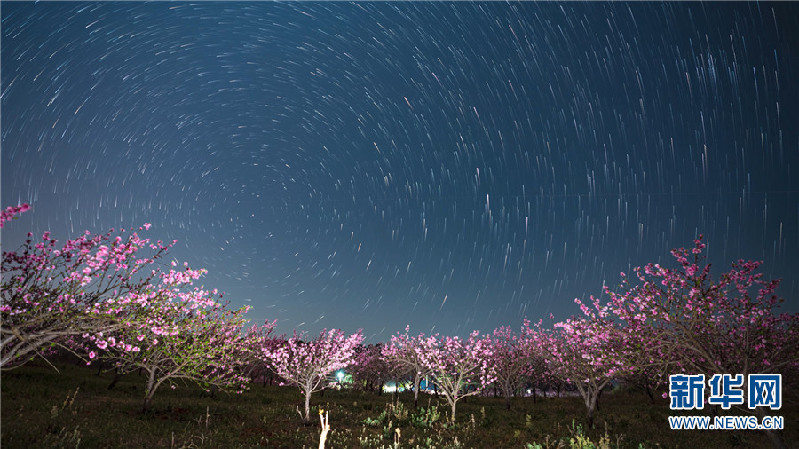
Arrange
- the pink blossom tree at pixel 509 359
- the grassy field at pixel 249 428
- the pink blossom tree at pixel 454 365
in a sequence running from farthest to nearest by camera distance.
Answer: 1. the pink blossom tree at pixel 509 359
2. the pink blossom tree at pixel 454 365
3. the grassy field at pixel 249 428

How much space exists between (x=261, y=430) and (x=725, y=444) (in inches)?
1004

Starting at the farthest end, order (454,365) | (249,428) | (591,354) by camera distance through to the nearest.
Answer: (454,365) < (591,354) < (249,428)

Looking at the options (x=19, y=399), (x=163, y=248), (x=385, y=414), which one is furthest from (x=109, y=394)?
(x=163, y=248)

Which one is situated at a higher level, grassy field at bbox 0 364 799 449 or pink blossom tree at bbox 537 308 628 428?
pink blossom tree at bbox 537 308 628 428

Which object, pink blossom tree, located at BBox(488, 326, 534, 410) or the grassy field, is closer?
the grassy field

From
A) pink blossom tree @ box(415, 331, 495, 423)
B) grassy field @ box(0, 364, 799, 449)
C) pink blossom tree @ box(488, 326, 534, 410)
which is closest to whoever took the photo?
grassy field @ box(0, 364, 799, 449)

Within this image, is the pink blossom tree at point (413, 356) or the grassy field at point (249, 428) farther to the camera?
the pink blossom tree at point (413, 356)

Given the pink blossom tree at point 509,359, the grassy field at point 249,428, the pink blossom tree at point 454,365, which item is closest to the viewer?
the grassy field at point 249,428

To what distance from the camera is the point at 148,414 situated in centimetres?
2092

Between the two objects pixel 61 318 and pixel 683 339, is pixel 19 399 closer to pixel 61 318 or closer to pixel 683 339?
pixel 61 318

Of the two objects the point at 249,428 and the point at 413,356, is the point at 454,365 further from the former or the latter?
the point at 249,428

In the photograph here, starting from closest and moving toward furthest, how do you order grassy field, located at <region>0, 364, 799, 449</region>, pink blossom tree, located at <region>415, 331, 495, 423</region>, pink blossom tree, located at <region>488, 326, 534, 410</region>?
grassy field, located at <region>0, 364, 799, 449</region>
pink blossom tree, located at <region>415, 331, 495, 423</region>
pink blossom tree, located at <region>488, 326, 534, 410</region>

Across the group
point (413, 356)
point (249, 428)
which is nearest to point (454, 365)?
point (413, 356)

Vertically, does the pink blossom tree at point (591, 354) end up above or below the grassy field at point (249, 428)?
above
